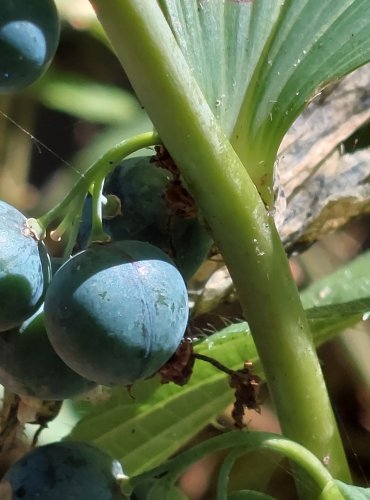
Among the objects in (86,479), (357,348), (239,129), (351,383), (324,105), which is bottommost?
(351,383)

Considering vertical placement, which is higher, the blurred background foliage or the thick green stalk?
the thick green stalk

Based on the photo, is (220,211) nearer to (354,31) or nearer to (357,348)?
(354,31)

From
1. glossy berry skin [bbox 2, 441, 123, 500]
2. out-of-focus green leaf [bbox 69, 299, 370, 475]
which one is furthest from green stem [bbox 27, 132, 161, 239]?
out-of-focus green leaf [bbox 69, 299, 370, 475]

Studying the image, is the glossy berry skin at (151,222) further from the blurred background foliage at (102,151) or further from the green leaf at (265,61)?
the blurred background foliage at (102,151)

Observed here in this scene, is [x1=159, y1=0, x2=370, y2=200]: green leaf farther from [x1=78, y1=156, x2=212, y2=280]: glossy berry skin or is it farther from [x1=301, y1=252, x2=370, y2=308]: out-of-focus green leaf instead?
[x1=301, y1=252, x2=370, y2=308]: out-of-focus green leaf

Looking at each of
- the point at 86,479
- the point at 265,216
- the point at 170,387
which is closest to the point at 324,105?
the point at 170,387

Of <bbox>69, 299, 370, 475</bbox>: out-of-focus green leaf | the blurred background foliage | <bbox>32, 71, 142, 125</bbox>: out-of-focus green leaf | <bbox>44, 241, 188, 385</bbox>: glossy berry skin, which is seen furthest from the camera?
<bbox>32, 71, 142, 125</bbox>: out-of-focus green leaf
